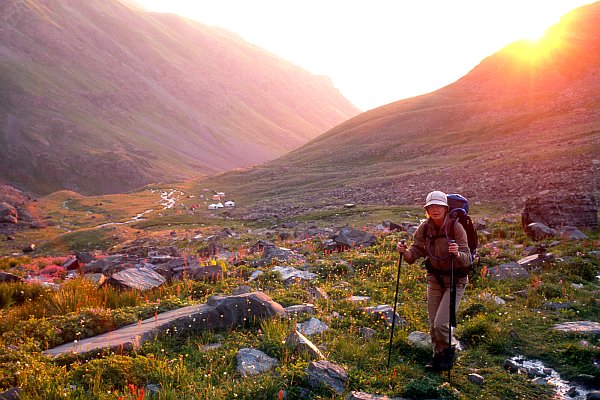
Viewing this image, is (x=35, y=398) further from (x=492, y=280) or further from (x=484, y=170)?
(x=484, y=170)

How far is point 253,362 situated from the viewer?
7348 mm

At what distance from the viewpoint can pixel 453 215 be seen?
7.85m

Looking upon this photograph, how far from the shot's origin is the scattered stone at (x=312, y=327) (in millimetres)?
8977

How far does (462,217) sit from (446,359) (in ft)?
8.61

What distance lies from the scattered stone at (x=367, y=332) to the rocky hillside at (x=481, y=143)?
23.3 meters

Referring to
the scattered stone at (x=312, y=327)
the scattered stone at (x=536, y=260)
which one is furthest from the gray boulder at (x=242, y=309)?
the scattered stone at (x=536, y=260)

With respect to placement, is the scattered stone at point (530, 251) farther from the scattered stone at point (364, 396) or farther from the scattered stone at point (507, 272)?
the scattered stone at point (364, 396)

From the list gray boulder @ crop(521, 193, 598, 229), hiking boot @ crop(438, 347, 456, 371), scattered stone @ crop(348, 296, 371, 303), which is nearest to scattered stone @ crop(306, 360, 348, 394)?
hiking boot @ crop(438, 347, 456, 371)

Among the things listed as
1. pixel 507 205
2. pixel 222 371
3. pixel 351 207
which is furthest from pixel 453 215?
pixel 351 207

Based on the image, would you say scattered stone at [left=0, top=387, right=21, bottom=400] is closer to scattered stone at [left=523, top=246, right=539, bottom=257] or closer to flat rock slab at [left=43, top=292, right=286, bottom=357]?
flat rock slab at [left=43, top=292, right=286, bottom=357]

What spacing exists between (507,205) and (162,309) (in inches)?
1183

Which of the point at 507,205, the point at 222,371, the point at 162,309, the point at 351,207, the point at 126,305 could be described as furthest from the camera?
the point at 351,207

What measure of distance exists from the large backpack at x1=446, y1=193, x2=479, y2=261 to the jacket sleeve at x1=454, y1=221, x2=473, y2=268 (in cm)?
12

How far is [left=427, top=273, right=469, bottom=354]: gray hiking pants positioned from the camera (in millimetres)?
7660
